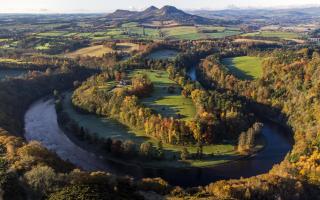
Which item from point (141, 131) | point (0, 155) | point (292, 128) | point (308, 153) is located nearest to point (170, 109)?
point (141, 131)

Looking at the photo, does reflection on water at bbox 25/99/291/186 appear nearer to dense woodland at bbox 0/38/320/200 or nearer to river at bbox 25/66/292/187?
river at bbox 25/66/292/187

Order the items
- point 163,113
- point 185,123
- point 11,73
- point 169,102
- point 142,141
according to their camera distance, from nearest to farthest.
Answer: point 185,123
point 142,141
point 163,113
point 169,102
point 11,73

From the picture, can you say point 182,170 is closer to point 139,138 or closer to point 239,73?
point 139,138

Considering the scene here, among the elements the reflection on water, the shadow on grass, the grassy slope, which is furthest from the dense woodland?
the shadow on grass

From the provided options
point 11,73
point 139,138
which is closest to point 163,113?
point 139,138

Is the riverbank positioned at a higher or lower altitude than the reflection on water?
higher

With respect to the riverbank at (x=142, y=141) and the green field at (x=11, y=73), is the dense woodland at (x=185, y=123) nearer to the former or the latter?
the riverbank at (x=142, y=141)
